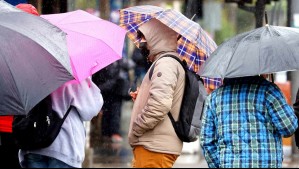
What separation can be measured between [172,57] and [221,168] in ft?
3.38

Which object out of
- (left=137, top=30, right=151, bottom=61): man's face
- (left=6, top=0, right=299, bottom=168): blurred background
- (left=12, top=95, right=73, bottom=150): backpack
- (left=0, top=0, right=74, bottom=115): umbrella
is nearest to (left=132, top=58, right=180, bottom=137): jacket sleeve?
(left=137, top=30, right=151, bottom=61): man's face

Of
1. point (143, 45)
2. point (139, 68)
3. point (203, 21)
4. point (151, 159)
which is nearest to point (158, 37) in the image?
point (143, 45)

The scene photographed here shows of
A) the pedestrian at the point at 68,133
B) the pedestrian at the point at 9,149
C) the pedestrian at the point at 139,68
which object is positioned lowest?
the pedestrian at the point at 139,68

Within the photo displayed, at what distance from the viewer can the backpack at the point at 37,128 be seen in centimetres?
619

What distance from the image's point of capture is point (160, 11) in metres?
7.01

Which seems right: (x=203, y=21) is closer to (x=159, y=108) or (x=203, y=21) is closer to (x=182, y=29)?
(x=182, y=29)

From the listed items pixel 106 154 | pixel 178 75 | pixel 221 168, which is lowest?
pixel 106 154

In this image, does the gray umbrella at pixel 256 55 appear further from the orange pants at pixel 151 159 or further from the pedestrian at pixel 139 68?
the pedestrian at pixel 139 68

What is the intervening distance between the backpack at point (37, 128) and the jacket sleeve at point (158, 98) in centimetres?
65

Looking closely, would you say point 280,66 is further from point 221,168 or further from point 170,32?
point 170,32

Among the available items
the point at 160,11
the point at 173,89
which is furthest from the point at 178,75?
the point at 160,11

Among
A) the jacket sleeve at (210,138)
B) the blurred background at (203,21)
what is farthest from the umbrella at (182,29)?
the blurred background at (203,21)

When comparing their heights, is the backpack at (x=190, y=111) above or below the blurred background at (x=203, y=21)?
above

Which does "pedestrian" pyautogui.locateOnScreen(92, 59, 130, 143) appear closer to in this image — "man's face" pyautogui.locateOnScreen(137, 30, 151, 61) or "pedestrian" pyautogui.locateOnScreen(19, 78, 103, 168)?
"man's face" pyautogui.locateOnScreen(137, 30, 151, 61)
